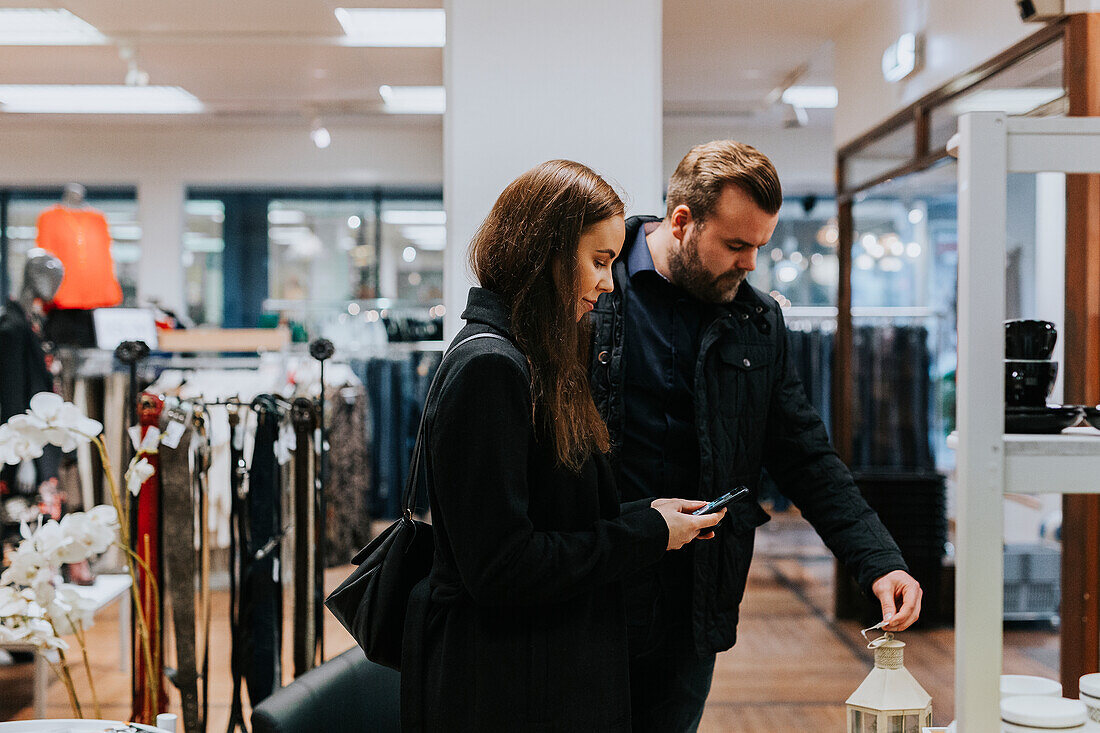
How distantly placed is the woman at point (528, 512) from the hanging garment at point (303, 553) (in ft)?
4.53

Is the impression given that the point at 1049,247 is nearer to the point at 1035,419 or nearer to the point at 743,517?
the point at 743,517

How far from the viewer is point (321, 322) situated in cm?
795

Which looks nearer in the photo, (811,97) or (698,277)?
(698,277)

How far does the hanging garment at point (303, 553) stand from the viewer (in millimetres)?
2609

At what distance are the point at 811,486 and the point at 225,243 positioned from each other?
7.29 meters

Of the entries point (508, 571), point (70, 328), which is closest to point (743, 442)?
point (508, 571)

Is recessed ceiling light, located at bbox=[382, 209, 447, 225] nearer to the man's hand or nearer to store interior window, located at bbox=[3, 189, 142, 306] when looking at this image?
store interior window, located at bbox=[3, 189, 142, 306]

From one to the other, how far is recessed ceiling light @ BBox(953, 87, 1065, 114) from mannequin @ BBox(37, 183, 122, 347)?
4198mm

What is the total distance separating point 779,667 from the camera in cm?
409

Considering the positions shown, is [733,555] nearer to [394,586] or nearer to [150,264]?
[394,586]

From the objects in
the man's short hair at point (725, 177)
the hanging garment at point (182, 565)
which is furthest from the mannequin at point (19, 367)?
the man's short hair at point (725, 177)

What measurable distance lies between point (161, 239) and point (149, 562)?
19.4ft

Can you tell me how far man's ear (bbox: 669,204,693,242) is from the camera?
5.98 feet

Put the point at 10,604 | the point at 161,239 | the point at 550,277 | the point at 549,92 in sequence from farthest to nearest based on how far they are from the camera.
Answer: the point at 161,239, the point at 549,92, the point at 10,604, the point at 550,277
